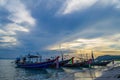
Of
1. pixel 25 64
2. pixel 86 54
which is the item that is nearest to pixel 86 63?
pixel 25 64

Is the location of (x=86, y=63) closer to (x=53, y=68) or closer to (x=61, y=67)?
(x=61, y=67)

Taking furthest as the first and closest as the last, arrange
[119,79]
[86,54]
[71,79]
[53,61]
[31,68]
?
[86,54], [31,68], [53,61], [71,79], [119,79]

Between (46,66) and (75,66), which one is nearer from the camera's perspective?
(46,66)

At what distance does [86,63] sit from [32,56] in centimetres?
1932

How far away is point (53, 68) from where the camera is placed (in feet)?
228

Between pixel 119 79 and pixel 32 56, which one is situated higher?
pixel 32 56

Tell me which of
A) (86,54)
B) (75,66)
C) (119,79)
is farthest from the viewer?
(86,54)

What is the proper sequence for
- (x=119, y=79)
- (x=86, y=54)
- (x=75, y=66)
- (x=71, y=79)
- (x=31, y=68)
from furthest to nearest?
(x=86, y=54)
(x=75, y=66)
(x=31, y=68)
(x=71, y=79)
(x=119, y=79)

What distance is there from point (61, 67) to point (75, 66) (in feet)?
18.7

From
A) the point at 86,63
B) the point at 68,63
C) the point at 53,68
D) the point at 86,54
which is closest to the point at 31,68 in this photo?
the point at 53,68

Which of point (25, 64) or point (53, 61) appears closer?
point (53, 61)

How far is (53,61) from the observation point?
68938 millimetres

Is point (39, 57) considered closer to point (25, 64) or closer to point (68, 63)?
point (25, 64)

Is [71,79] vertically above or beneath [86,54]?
beneath
